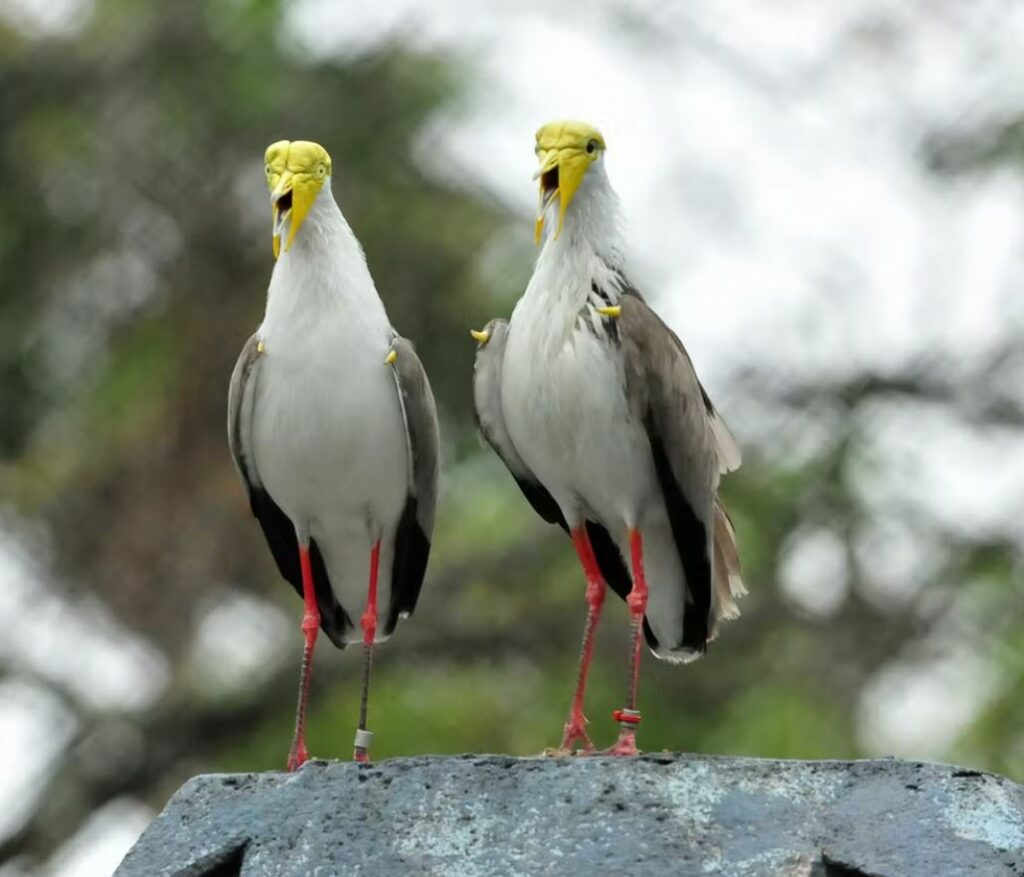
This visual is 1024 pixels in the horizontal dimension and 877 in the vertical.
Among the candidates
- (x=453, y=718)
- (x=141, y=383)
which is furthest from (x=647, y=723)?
(x=141, y=383)

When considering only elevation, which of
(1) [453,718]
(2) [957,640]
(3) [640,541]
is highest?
(2) [957,640]

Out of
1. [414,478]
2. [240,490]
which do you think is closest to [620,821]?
[414,478]

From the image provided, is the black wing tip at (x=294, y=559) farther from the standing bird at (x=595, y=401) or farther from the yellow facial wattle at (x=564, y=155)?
the yellow facial wattle at (x=564, y=155)

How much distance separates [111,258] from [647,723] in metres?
4.42

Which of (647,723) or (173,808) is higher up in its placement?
(647,723)

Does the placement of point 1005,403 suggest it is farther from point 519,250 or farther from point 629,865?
point 629,865

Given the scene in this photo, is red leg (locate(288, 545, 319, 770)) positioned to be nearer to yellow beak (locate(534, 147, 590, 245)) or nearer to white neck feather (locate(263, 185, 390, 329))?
white neck feather (locate(263, 185, 390, 329))

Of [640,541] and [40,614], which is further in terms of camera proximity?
[40,614]

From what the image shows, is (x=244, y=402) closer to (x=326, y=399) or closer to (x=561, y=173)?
(x=326, y=399)

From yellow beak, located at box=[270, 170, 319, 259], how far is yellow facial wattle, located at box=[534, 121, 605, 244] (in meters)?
0.67

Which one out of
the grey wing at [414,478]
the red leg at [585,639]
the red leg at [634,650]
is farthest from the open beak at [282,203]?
the red leg at [634,650]

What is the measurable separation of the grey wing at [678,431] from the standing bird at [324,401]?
2.23ft

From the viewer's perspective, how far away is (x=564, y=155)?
682cm

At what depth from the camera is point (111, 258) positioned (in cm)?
1505
